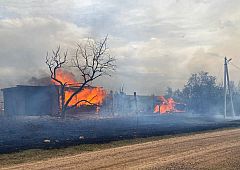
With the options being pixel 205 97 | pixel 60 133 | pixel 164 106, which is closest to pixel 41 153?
pixel 60 133

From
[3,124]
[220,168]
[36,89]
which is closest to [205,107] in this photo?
[36,89]

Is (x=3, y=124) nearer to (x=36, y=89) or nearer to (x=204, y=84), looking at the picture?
(x=36, y=89)

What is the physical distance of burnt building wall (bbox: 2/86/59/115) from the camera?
45.3m

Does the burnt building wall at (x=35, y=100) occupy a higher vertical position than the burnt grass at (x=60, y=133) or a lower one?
higher

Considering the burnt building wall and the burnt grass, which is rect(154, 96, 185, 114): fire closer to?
the burnt building wall

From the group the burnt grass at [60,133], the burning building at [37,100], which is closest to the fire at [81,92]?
the burning building at [37,100]

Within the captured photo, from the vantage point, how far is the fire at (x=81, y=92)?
151ft

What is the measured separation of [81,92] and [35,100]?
21.5 feet

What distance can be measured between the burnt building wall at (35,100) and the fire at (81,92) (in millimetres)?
1960

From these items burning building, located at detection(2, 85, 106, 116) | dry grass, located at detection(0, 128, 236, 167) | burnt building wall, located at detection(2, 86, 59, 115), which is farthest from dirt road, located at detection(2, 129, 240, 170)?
burnt building wall, located at detection(2, 86, 59, 115)

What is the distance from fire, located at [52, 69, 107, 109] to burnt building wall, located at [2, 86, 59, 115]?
196 centimetres

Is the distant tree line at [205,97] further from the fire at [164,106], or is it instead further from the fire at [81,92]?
the fire at [81,92]

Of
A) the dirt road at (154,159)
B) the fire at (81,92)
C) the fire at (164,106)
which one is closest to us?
the dirt road at (154,159)

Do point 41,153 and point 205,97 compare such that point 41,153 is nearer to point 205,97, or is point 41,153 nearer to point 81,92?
point 81,92
